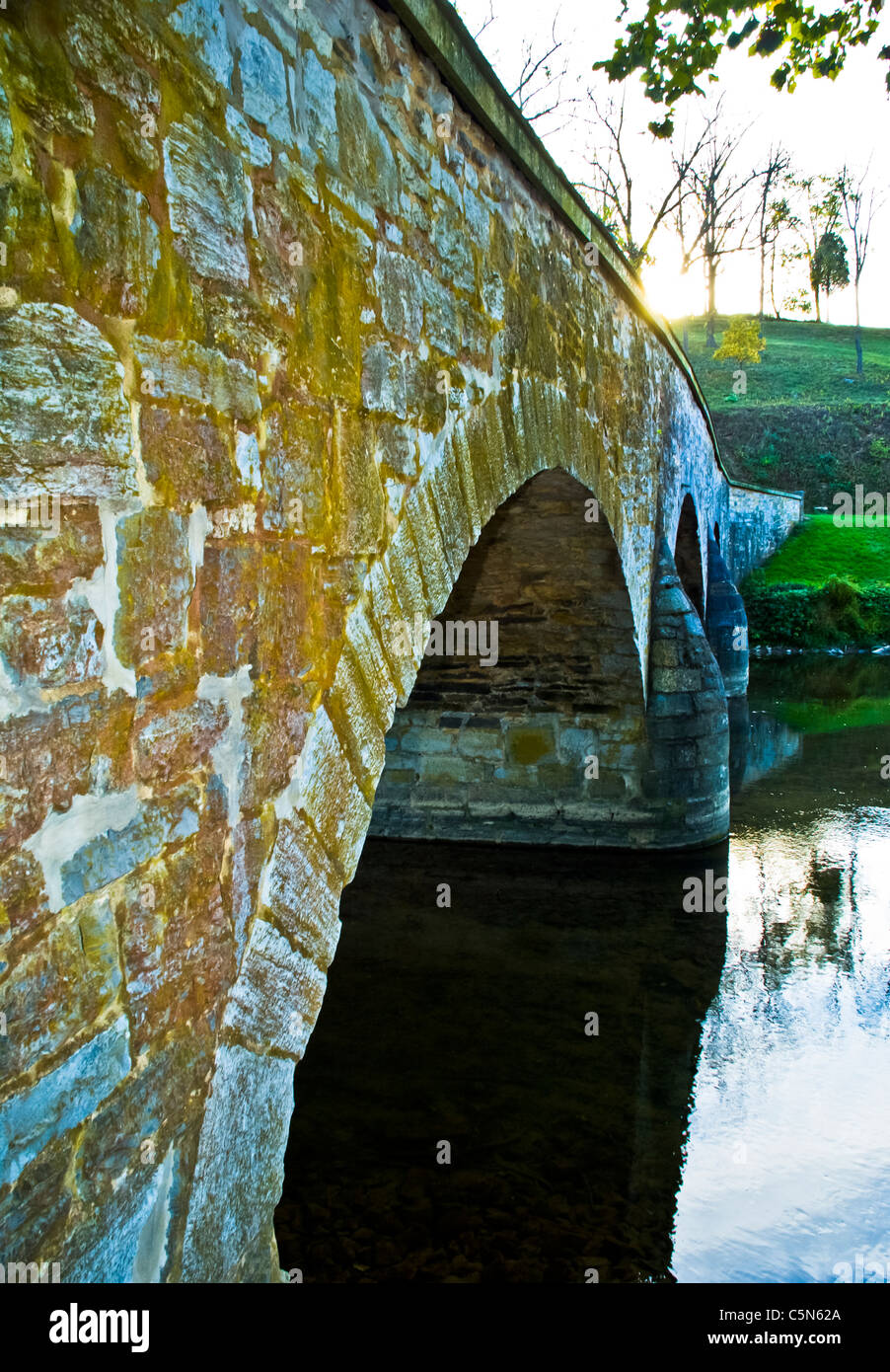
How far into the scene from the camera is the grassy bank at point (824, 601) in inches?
922

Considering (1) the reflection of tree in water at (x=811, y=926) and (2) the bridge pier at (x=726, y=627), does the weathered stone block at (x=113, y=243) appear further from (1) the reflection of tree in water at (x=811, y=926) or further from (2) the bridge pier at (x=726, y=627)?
(2) the bridge pier at (x=726, y=627)

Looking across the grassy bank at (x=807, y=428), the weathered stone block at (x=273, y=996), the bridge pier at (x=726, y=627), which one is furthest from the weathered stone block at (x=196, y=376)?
the grassy bank at (x=807, y=428)

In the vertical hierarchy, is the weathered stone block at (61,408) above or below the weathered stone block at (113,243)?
below

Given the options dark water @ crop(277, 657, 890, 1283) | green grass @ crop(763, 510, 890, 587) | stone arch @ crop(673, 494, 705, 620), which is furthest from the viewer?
green grass @ crop(763, 510, 890, 587)

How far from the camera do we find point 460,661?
28.2ft

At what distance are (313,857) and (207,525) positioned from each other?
90cm

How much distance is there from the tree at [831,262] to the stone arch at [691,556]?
124ft

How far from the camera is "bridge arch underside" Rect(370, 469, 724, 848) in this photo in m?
7.77

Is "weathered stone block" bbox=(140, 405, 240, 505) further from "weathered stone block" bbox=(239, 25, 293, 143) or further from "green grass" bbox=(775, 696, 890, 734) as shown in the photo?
"green grass" bbox=(775, 696, 890, 734)

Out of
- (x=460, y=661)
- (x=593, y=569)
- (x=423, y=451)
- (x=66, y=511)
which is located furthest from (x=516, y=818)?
(x=66, y=511)

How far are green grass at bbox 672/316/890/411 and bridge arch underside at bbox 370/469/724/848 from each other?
3153cm

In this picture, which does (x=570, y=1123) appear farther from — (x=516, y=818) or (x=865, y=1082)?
(x=516, y=818)

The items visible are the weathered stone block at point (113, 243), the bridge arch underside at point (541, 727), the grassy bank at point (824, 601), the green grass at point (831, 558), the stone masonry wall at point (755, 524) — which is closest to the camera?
the weathered stone block at point (113, 243)

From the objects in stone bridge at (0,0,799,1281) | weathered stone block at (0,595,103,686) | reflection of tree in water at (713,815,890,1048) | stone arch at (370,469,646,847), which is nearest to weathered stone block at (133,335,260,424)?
stone bridge at (0,0,799,1281)
